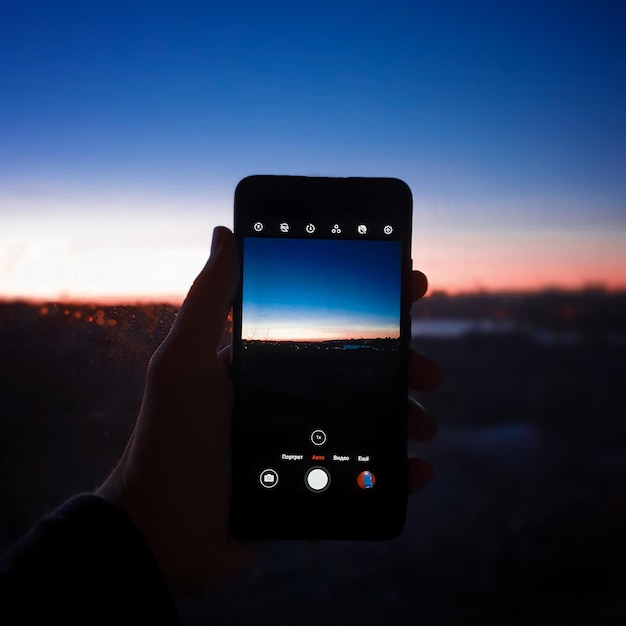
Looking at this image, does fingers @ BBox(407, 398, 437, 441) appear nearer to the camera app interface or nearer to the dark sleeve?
the camera app interface

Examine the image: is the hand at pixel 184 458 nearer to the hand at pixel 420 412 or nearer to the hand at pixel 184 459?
the hand at pixel 184 459

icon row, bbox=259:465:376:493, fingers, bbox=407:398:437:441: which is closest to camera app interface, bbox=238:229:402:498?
icon row, bbox=259:465:376:493

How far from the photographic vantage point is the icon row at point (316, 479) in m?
0.86

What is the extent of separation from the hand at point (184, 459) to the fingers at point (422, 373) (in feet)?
0.99

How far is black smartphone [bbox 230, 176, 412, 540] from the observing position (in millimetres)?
839

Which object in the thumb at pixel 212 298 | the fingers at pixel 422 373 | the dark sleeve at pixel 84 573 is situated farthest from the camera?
the fingers at pixel 422 373

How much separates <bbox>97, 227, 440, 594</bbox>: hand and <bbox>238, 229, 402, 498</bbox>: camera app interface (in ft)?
0.18

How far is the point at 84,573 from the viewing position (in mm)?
648

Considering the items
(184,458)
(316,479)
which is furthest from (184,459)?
(316,479)

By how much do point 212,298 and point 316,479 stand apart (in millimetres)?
309

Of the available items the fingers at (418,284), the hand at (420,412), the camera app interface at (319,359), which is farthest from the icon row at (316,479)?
the fingers at (418,284)

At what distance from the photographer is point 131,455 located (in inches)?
35.1

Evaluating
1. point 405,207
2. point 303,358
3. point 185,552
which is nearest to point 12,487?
point 185,552

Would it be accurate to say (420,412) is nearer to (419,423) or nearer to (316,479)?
(419,423)
